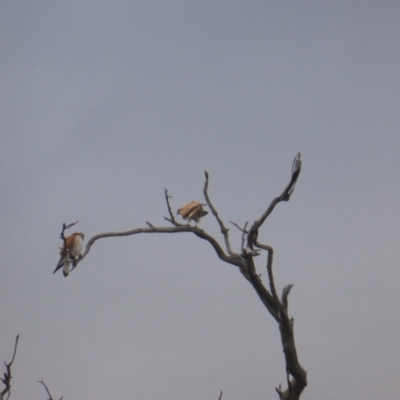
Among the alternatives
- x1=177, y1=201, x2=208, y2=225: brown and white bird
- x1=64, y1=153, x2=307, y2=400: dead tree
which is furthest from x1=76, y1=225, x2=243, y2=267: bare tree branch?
x1=177, y1=201, x2=208, y2=225: brown and white bird

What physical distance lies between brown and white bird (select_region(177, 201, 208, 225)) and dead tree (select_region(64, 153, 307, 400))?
2095mm

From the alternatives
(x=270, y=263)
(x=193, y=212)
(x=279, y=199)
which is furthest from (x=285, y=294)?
(x=193, y=212)

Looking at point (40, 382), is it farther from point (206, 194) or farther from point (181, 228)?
point (206, 194)

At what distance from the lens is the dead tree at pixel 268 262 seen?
14.8ft

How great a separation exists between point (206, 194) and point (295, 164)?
1.06 metres

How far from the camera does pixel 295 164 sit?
4.79 meters

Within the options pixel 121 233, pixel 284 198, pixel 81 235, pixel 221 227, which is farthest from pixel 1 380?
pixel 81 235

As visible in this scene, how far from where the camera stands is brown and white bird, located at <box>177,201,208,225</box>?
7.51 meters

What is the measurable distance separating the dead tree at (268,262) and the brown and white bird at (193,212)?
2.10 m

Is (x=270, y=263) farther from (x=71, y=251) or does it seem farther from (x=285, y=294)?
(x=71, y=251)

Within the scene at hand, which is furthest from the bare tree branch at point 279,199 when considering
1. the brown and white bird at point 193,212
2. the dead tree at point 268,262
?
the brown and white bird at point 193,212

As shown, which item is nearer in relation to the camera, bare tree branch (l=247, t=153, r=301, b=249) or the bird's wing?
bare tree branch (l=247, t=153, r=301, b=249)

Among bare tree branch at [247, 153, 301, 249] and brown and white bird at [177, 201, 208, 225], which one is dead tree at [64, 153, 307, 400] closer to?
bare tree branch at [247, 153, 301, 249]

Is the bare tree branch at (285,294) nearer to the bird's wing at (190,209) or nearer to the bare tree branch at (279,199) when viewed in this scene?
the bare tree branch at (279,199)
